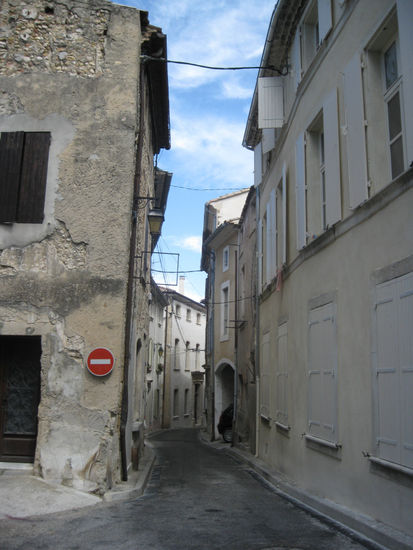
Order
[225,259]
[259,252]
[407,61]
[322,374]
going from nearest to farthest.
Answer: [407,61]
[322,374]
[259,252]
[225,259]

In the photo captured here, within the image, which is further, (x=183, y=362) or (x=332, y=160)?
(x=183, y=362)

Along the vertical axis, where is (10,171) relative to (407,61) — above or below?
above

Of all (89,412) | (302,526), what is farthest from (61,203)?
(302,526)

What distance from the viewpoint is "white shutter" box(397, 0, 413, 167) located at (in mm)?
5031

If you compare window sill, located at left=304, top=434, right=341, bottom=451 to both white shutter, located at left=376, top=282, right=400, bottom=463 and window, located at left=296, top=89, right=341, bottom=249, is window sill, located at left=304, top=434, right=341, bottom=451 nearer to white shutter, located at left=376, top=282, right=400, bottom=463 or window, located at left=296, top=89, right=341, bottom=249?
white shutter, located at left=376, top=282, right=400, bottom=463

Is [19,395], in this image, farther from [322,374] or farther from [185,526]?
[322,374]

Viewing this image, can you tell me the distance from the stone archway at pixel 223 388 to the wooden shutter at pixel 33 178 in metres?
14.3

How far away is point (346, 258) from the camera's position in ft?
22.2

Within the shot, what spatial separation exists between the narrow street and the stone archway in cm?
1340

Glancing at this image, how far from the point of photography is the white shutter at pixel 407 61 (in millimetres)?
5031

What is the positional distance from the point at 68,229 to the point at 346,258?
13.7ft

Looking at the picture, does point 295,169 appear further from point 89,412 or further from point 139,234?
point 89,412

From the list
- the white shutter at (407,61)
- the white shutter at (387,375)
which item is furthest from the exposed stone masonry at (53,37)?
the white shutter at (387,375)

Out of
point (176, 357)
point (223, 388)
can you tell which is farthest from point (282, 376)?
point (176, 357)
